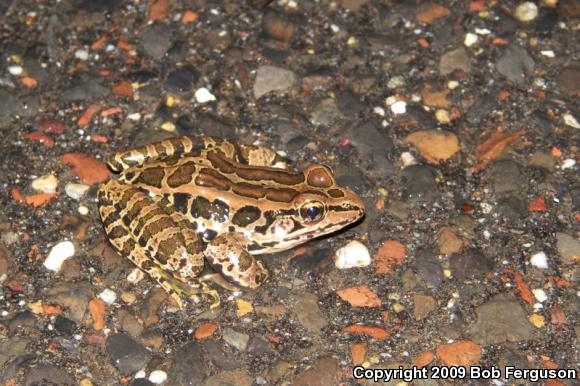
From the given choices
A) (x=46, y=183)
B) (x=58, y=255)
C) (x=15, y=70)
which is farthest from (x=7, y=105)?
(x=58, y=255)

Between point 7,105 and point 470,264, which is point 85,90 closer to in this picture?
point 7,105

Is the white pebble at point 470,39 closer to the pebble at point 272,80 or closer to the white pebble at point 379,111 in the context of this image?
the white pebble at point 379,111

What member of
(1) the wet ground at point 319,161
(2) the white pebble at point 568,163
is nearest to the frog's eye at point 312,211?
(1) the wet ground at point 319,161

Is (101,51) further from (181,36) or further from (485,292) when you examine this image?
(485,292)

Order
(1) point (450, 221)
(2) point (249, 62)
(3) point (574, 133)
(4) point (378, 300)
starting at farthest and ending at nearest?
(2) point (249, 62)
(3) point (574, 133)
(1) point (450, 221)
(4) point (378, 300)

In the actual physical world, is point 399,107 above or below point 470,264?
above

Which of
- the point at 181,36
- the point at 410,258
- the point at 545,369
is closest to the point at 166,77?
the point at 181,36

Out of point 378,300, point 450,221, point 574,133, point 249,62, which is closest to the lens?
point 378,300

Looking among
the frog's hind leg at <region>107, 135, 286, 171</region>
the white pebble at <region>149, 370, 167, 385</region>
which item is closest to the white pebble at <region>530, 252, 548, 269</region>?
the frog's hind leg at <region>107, 135, 286, 171</region>
